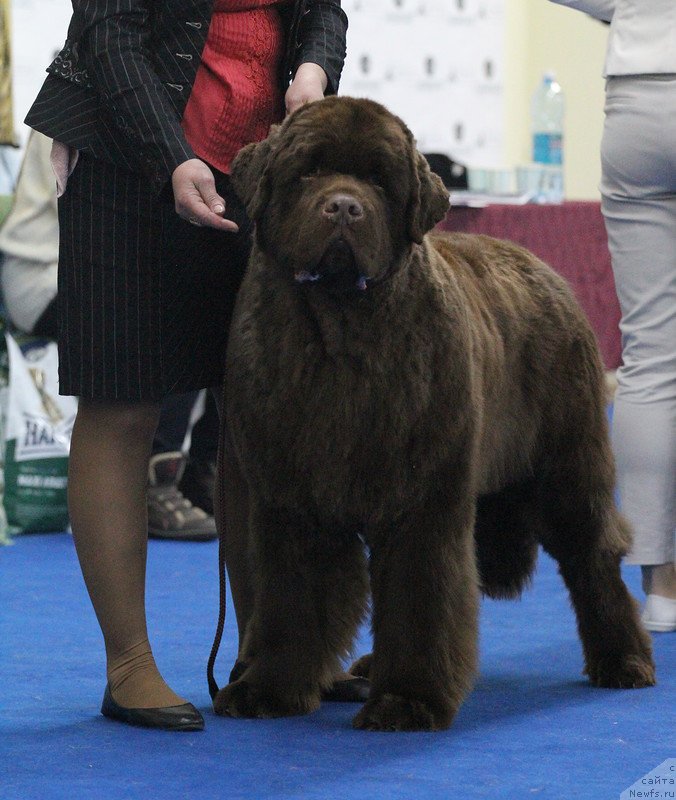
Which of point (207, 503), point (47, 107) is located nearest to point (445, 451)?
point (47, 107)

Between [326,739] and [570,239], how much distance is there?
487 centimetres

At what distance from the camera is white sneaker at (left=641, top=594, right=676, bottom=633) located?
3.30 m

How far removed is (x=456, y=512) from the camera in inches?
93.4

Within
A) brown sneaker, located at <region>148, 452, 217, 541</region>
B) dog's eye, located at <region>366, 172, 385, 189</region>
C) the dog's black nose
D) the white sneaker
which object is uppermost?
dog's eye, located at <region>366, 172, 385, 189</region>

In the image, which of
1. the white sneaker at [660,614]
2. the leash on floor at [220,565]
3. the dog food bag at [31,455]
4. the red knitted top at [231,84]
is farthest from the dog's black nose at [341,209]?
the dog food bag at [31,455]

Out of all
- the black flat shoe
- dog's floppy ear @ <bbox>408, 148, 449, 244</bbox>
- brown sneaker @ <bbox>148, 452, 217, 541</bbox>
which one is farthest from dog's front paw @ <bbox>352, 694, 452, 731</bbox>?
brown sneaker @ <bbox>148, 452, 217, 541</bbox>

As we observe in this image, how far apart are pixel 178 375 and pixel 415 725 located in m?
0.73

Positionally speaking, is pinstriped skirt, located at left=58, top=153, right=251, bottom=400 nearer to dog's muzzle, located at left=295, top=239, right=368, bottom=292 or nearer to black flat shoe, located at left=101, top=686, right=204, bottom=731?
dog's muzzle, located at left=295, top=239, right=368, bottom=292

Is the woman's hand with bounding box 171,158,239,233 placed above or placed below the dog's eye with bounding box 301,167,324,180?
below

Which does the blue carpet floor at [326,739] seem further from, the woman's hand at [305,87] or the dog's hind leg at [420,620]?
the woman's hand at [305,87]

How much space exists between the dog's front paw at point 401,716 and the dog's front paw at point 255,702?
6.0 inches

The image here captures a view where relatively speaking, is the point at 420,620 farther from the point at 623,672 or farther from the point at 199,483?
the point at 199,483

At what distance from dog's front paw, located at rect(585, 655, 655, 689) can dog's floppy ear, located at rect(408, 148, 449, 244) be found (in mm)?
996

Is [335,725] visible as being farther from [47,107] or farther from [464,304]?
[47,107]
